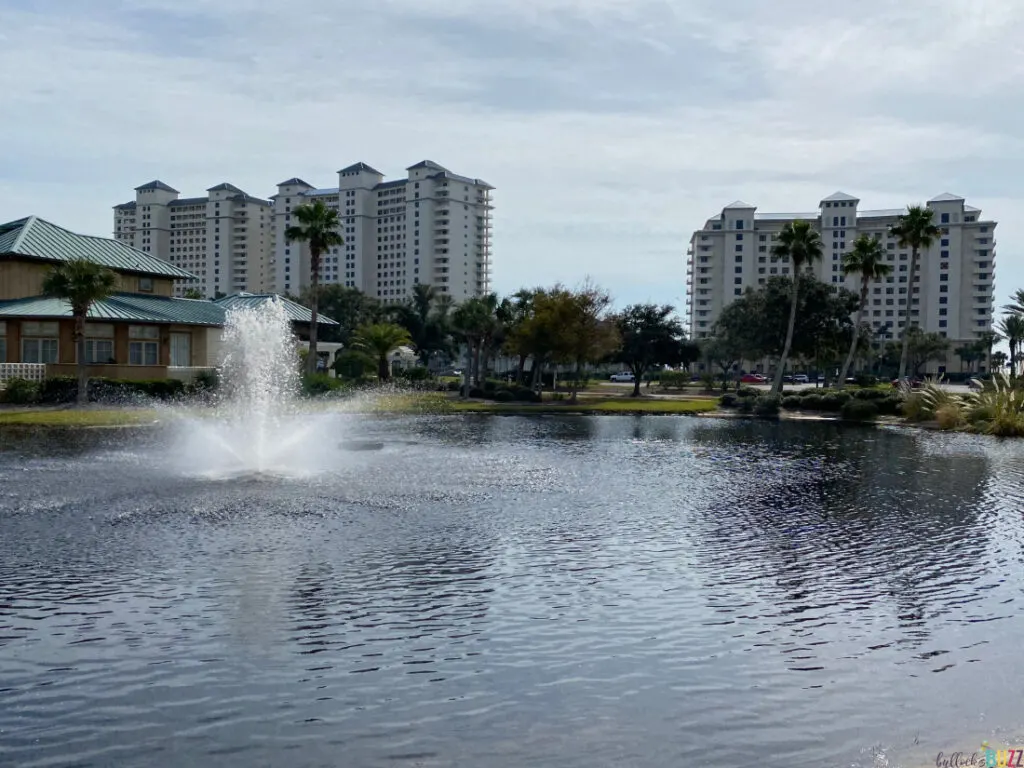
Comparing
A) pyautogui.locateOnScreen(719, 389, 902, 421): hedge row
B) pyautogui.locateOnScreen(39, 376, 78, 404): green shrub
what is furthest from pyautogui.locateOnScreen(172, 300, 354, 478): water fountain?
pyautogui.locateOnScreen(719, 389, 902, 421): hedge row

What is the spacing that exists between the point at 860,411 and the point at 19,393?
45.7 m

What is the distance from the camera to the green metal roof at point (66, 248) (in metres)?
58.3

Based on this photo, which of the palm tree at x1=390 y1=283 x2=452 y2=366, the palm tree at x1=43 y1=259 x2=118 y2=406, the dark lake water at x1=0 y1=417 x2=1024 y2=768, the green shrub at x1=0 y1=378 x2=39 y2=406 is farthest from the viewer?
the palm tree at x1=390 y1=283 x2=452 y2=366

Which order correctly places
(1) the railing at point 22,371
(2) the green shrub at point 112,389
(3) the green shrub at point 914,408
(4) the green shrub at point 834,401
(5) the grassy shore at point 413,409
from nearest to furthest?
(5) the grassy shore at point 413,409 < (3) the green shrub at point 914,408 < (2) the green shrub at point 112,389 < (1) the railing at point 22,371 < (4) the green shrub at point 834,401

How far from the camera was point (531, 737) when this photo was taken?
29.1 ft

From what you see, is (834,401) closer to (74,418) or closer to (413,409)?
(413,409)

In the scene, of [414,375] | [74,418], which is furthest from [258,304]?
[74,418]

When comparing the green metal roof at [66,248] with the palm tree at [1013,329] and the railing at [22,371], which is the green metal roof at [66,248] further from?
the palm tree at [1013,329]

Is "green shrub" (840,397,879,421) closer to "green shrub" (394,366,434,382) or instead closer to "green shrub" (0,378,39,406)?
"green shrub" (394,366,434,382)

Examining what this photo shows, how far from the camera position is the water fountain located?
27328mm

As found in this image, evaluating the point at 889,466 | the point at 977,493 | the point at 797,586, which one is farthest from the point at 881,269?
the point at 797,586

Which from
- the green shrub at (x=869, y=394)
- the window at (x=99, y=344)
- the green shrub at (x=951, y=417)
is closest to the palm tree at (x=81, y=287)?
the window at (x=99, y=344)

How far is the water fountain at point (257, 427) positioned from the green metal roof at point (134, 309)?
2.47 metres

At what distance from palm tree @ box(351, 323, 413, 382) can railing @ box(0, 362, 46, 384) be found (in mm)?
23999
